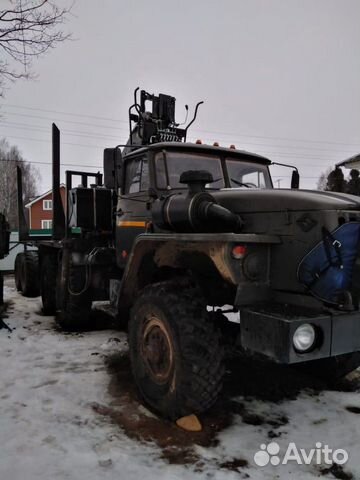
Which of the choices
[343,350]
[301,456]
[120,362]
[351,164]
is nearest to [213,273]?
[343,350]

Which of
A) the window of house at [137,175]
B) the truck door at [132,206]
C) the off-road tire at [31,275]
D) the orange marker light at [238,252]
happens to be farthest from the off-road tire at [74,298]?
the orange marker light at [238,252]

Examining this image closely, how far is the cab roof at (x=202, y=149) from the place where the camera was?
14.8 ft

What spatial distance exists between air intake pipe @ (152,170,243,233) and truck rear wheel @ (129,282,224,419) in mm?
564

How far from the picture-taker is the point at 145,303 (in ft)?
12.0

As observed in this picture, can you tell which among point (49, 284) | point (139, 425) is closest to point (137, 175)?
point (139, 425)

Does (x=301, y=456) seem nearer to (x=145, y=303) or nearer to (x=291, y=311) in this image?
(x=291, y=311)

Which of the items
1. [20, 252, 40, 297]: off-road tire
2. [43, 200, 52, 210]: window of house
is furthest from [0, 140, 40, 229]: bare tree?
[20, 252, 40, 297]: off-road tire

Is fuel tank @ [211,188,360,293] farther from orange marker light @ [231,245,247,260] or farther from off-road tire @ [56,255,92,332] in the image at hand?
off-road tire @ [56,255,92,332]

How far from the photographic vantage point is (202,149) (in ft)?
15.2

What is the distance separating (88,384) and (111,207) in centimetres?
272

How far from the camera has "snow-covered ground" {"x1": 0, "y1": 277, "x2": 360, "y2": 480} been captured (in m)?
2.66

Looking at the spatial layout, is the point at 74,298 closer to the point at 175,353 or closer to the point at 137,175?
the point at 137,175

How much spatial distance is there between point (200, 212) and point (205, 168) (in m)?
1.48

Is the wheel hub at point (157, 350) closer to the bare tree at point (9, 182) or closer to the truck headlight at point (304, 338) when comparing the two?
the truck headlight at point (304, 338)
